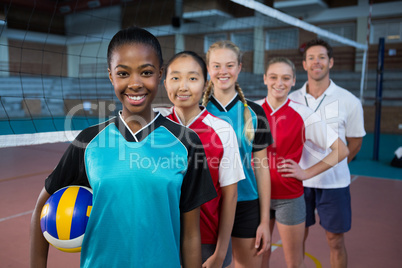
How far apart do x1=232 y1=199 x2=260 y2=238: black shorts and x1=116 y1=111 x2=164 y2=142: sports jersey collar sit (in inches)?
34.2

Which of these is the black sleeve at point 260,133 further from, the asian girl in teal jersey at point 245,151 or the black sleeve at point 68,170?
the black sleeve at point 68,170

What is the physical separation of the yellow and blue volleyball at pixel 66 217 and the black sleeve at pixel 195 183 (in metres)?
0.33

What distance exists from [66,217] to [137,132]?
37cm

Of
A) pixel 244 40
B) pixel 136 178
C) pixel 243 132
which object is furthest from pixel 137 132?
pixel 244 40

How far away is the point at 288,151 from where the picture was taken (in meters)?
2.13

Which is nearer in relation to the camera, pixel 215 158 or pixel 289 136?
pixel 215 158

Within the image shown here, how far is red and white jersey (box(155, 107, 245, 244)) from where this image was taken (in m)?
1.57

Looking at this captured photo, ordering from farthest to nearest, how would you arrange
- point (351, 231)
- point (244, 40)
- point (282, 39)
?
1. point (244, 40)
2. point (282, 39)
3. point (351, 231)

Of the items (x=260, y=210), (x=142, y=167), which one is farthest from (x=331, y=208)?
(x=142, y=167)

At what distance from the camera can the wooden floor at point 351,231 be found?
9.60ft

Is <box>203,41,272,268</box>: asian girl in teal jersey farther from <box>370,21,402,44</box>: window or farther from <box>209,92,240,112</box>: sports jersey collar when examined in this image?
<box>370,21,402,44</box>: window

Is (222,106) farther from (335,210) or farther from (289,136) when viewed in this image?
(335,210)

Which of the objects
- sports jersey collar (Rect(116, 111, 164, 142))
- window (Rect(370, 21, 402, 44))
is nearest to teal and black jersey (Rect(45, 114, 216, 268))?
sports jersey collar (Rect(116, 111, 164, 142))

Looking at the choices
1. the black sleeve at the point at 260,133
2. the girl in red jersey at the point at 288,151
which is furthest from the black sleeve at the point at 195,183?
the girl in red jersey at the point at 288,151
